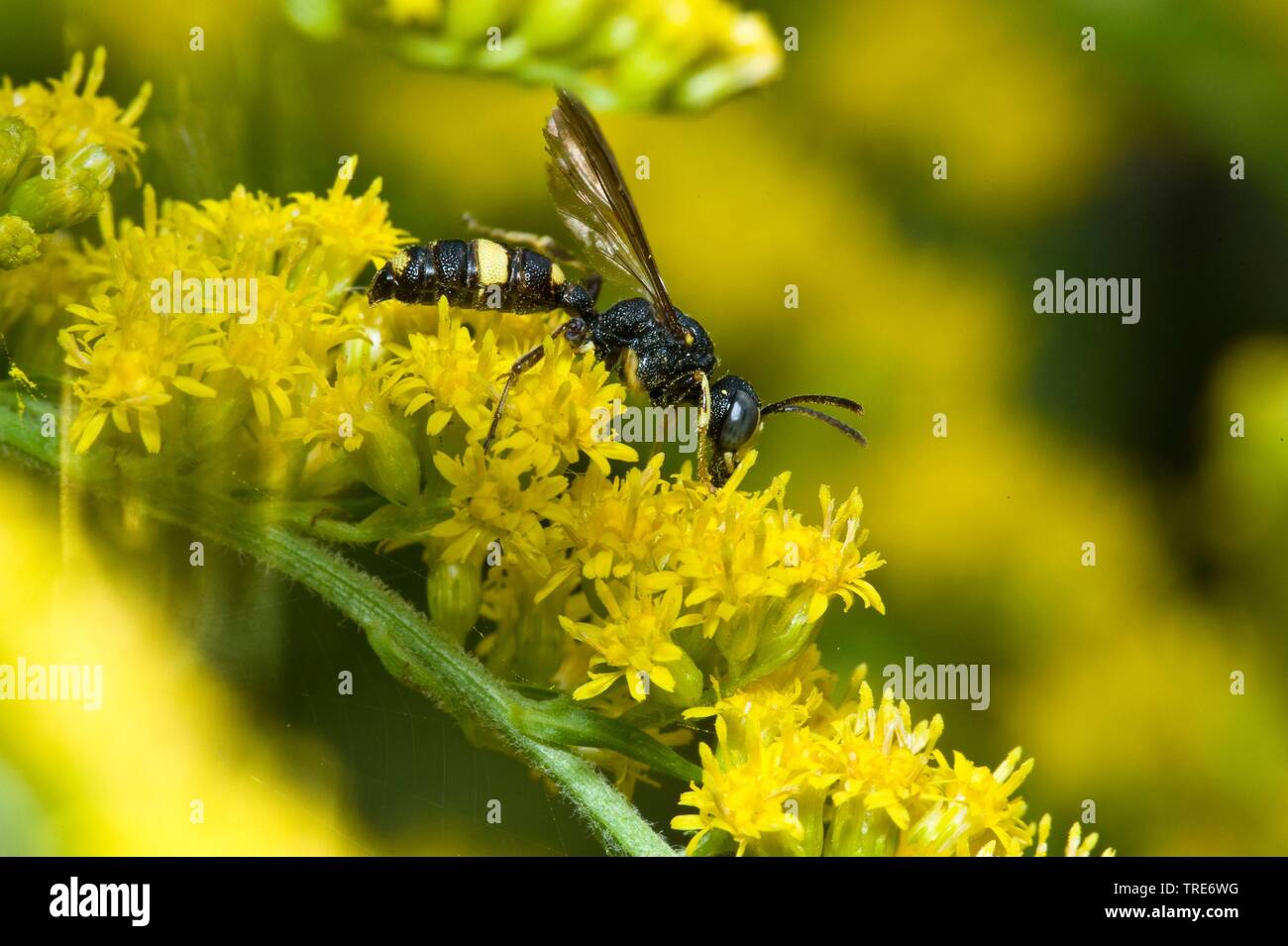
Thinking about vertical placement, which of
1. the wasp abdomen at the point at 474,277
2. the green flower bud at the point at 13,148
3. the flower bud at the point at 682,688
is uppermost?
the green flower bud at the point at 13,148

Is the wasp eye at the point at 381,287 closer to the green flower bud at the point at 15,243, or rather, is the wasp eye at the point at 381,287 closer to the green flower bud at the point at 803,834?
the green flower bud at the point at 15,243

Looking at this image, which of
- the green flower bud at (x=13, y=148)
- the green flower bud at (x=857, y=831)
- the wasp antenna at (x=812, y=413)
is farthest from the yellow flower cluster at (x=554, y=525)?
the wasp antenna at (x=812, y=413)

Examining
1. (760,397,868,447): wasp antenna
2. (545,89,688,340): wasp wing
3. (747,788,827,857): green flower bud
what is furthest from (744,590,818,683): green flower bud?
(545,89,688,340): wasp wing

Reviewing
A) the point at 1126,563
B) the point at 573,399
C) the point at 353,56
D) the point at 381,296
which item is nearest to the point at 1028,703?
the point at 1126,563

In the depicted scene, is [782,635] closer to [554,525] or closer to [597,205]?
[554,525]
